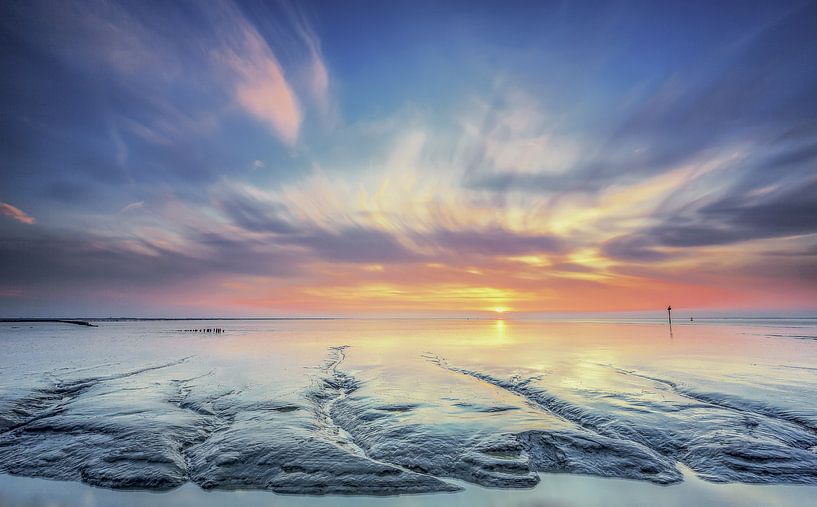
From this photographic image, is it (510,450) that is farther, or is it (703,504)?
(510,450)

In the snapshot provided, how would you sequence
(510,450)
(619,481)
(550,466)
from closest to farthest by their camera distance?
(619,481) < (550,466) < (510,450)

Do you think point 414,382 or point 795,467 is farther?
point 414,382

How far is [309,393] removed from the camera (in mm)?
15406

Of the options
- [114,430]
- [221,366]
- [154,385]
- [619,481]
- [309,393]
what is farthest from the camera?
[221,366]

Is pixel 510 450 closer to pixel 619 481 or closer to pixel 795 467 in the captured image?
pixel 619 481

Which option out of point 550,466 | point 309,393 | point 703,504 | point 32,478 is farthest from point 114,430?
point 703,504

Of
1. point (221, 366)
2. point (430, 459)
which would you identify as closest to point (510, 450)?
point (430, 459)

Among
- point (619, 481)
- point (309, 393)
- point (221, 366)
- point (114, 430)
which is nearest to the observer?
point (619, 481)

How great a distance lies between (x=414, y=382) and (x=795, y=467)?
40.4 ft

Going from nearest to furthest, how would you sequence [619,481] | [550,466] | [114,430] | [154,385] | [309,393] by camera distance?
[619,481] → [550,466] → [114,430] → [309,393] → [154,385]

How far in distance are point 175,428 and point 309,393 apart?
5.54 meters

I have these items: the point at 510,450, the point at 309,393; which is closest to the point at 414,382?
the point at 309,393

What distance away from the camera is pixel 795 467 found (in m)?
7.81

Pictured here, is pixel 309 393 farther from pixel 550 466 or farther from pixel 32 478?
pixel 550 466
